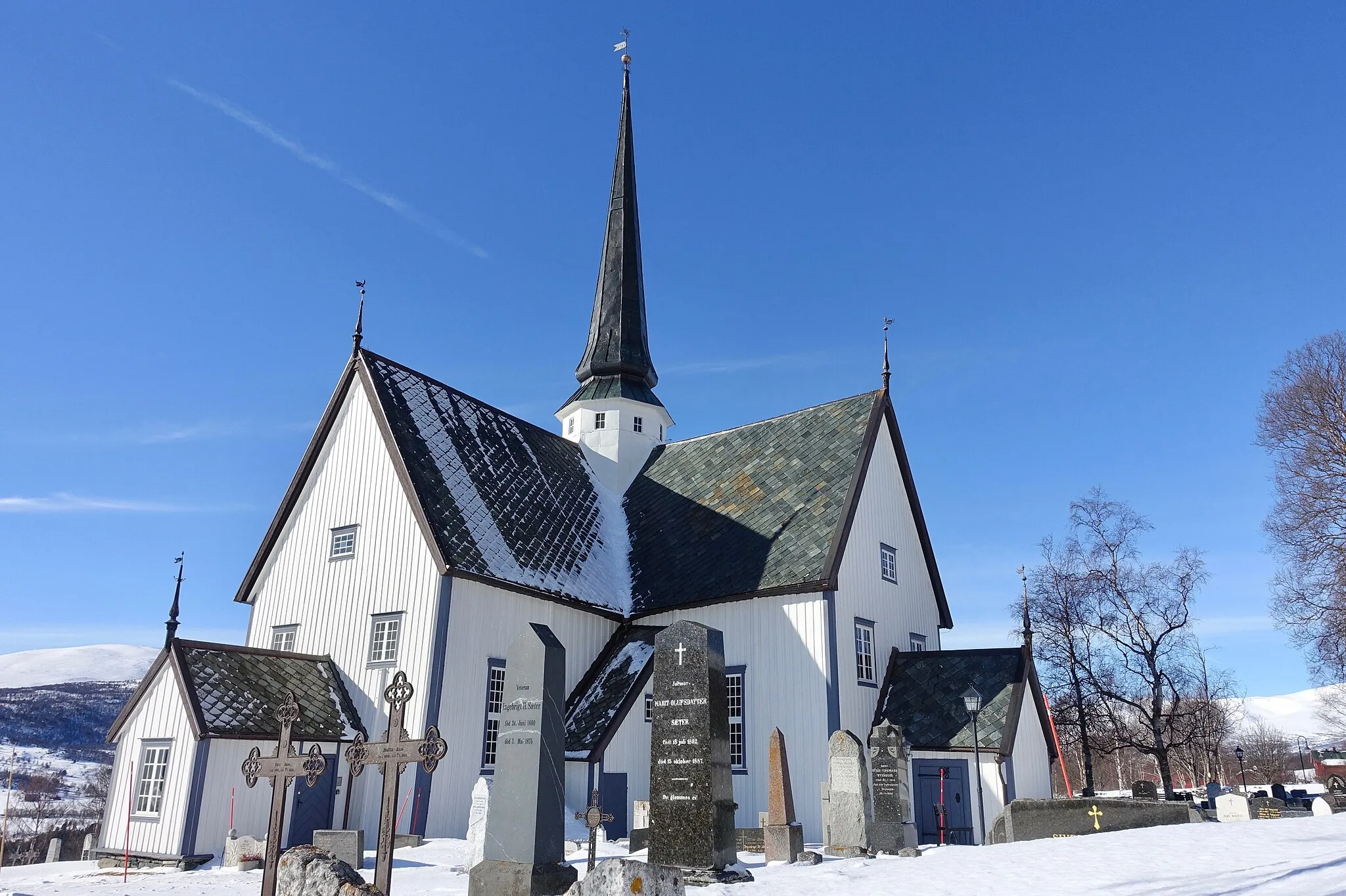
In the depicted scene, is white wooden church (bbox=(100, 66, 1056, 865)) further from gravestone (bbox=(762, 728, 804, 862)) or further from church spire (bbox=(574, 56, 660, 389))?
church spire (bbox=(574, 56, 660, 389))

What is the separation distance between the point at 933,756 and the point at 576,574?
9543 millimetres

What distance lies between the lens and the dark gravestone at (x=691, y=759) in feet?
36.4

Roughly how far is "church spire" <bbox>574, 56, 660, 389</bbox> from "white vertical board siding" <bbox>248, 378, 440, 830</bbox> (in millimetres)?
10123

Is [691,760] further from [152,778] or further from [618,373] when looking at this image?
[618,373]

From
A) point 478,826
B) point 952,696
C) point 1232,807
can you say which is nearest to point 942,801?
point 952,696

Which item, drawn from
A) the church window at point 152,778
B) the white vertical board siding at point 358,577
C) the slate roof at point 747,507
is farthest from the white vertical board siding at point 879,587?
the church window at point 152,778

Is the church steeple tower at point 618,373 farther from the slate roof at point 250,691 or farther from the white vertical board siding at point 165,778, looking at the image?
the white vertical board siding at point 165,778

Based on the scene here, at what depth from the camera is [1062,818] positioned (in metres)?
15.9

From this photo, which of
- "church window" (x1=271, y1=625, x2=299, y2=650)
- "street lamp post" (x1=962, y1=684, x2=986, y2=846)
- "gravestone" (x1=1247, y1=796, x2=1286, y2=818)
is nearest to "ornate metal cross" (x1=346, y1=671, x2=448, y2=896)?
"church window" (x1=271, y1=625, x2=299, y2=650)

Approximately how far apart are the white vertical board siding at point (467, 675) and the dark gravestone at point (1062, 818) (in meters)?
8.86

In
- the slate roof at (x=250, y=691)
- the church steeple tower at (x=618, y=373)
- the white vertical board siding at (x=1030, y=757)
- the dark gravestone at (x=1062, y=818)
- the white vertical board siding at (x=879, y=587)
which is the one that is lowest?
the dark gravestone at (x=1062, y=818)

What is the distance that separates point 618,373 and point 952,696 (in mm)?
15284

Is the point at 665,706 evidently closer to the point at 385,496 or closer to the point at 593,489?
the point at 385,496

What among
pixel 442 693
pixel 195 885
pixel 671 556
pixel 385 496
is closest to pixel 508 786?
pixel 195 885
